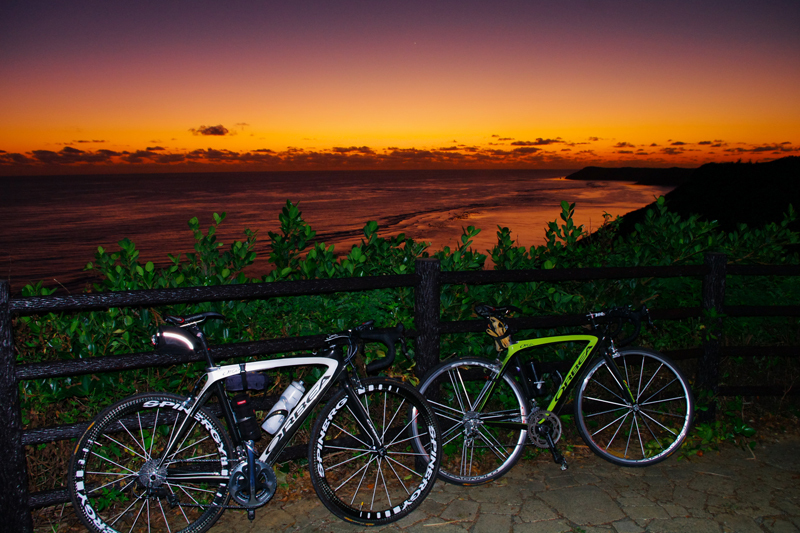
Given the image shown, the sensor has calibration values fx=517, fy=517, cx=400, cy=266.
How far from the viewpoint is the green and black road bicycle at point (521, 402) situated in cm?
382

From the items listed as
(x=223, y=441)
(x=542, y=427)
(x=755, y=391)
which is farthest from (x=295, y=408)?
(x=755, y=391)

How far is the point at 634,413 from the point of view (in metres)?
4.22

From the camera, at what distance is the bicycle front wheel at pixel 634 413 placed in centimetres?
409

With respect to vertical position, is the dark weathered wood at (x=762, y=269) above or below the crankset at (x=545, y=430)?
above

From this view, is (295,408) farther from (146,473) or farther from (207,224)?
(207,224)

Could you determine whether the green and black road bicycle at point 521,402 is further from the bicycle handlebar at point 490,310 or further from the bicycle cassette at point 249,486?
the bicycle cassette at point 249,486

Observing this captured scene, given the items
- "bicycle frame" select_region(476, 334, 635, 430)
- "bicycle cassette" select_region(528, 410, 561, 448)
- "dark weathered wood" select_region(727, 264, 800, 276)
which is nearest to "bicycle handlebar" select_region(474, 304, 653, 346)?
"bicycle frame" select_region(476, 334, 635, 430)

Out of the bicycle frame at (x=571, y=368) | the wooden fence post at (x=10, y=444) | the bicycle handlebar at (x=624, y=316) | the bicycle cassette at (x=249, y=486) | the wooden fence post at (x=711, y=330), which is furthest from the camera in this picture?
the wooden fence post at (x=711, y=330)

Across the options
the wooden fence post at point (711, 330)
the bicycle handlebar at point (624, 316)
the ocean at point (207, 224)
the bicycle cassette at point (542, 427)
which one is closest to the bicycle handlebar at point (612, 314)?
the bicycle handlebar at point (624, 316)

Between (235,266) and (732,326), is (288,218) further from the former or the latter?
(732,326)

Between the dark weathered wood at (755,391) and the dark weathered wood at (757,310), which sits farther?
the dark weathered wood at (755,391)

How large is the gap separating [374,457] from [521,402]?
116 centimetres

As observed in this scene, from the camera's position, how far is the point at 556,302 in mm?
4523

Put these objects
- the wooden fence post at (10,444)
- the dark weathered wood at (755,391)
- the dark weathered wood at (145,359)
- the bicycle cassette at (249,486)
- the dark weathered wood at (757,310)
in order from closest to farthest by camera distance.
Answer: the wooden fence post at (10,444) → the dark weathered wood at (145,359) → the bicycle cassette at (249,486) → the dark weathered wood at (757,310) → the dark weathered wood at (755,391)
